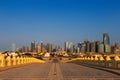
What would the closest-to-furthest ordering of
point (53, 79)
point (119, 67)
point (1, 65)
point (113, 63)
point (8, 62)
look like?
point (53, 79)
point (119, 67)
point (113, 63)
point (1, 65)
point (8, 62)

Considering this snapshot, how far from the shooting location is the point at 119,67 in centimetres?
3127

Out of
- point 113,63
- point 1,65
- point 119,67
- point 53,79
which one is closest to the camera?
point 53,79

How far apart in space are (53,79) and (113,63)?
16.7 metres

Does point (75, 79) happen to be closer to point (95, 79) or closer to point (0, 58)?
point (95, 79)

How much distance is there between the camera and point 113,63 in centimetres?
3353

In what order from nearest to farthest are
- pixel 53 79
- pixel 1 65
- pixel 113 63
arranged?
pixel 53 79 → pixel 113 63 → pixel 1 65

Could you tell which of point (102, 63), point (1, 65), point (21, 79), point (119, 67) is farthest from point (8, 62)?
point (21, 79)

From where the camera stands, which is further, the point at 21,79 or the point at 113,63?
the point at 113,63

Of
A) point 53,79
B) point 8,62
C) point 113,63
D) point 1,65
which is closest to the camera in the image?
point 53,79

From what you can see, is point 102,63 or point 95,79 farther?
point 102,63

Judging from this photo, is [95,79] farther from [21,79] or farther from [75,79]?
[21,79]

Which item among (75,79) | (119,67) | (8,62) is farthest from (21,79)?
(8,62)

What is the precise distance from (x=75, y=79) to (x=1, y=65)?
19.9 m

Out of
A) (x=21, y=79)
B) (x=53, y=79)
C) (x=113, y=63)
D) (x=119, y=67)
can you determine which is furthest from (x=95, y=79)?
(x=113, y=63)
